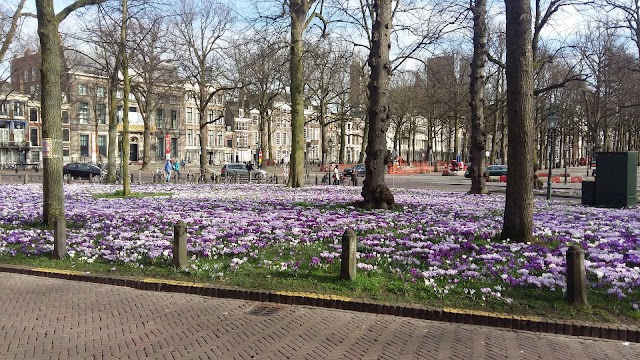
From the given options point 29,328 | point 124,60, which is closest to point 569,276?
point 29,328

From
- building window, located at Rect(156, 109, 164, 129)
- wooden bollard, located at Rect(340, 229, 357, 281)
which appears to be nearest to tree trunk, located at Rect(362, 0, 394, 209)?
wooden bollard, located at Rect(340, 229, 357, 281)

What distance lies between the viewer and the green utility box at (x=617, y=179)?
17.2 m

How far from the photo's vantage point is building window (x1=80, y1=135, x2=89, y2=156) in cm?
8151

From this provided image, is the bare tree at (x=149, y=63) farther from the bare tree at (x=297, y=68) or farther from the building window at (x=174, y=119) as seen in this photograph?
the building window at (x=174, y=119)

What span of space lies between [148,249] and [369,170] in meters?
7.79

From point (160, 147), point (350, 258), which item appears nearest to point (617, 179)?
point (350, 258)

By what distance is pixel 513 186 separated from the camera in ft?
31.4

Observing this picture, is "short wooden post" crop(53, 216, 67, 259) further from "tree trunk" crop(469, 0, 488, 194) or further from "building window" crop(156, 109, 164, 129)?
"building window" crop(156, 109, 164, 129)

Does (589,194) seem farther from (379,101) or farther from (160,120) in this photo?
(160,120)

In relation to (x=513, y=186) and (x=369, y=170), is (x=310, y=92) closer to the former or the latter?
(x=369, y=170)

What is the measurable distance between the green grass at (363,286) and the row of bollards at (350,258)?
0.13m

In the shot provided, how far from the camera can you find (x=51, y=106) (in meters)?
11.9

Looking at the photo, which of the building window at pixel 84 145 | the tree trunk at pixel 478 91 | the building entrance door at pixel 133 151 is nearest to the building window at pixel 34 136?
the building window at pixel 84 145

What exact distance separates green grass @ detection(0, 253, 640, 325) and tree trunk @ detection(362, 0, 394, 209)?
679cm
